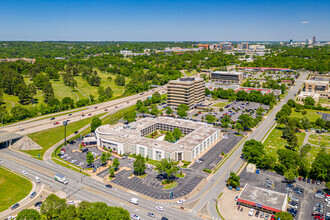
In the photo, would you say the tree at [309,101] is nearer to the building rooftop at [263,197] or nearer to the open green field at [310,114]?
the open green field at [310,114]

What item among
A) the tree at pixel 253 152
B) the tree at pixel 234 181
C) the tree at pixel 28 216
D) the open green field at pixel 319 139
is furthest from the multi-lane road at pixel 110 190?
the open green field at pixel 319 139

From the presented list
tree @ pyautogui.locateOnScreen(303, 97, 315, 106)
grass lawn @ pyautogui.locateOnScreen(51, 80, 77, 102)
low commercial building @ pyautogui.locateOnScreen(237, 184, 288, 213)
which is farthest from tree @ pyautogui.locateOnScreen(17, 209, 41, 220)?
tree @ pyautogui.locateOnScreen(303, 97, 315, 106)

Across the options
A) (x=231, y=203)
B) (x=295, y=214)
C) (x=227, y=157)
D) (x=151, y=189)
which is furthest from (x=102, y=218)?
(x=227, y=157)

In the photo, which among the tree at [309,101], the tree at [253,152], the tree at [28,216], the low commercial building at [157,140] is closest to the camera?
the tree at [28,216]

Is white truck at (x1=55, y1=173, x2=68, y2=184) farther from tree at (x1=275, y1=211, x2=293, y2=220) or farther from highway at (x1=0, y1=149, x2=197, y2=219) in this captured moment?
tree at (x1=275, y1=211, x2=293, y2=220)

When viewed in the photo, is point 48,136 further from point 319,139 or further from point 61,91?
point 319,139

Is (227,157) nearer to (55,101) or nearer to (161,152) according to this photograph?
(161,152)
